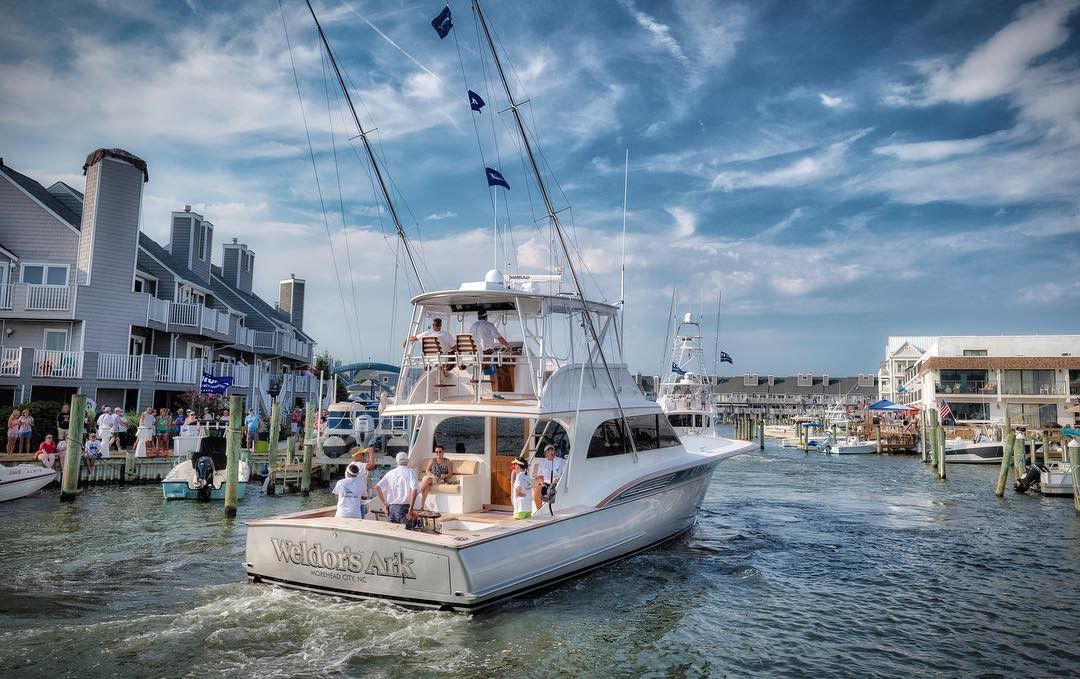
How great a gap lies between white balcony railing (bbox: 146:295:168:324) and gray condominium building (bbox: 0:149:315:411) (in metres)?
0.04

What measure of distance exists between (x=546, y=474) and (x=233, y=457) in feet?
33.4

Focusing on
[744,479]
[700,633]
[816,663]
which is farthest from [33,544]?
[744,479]

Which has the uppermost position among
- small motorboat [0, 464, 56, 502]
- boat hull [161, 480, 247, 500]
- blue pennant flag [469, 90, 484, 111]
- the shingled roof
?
the shingled roof

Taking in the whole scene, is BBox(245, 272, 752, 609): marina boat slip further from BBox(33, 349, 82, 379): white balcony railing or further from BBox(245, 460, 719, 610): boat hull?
BBox(33, 349, 82, 379): white balcony railing

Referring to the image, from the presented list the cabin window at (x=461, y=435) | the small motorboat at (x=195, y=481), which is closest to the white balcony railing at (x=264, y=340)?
the small motorboat at (x=195, y=481)

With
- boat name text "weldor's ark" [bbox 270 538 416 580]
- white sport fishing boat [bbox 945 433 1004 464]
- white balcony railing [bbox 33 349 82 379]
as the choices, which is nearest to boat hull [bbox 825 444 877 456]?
white sport fishing boat [bbox 945 433 1004 464]

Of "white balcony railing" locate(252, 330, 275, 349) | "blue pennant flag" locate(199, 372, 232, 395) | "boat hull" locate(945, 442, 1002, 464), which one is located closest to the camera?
"blue pennant flag" locate(199, 372, 232, 395)

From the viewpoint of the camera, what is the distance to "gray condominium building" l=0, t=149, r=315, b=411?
25547 millimetres

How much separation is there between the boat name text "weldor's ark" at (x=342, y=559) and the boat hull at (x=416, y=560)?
1 cm

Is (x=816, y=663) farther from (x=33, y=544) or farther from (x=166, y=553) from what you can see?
(x=33, y=544)

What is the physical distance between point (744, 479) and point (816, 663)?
23109mm

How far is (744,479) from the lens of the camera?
30.7m

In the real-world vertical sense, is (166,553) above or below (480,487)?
below

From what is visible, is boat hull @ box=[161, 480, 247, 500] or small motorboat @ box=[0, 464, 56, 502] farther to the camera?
boat hull @ box=[161, 480, 247, 500]
